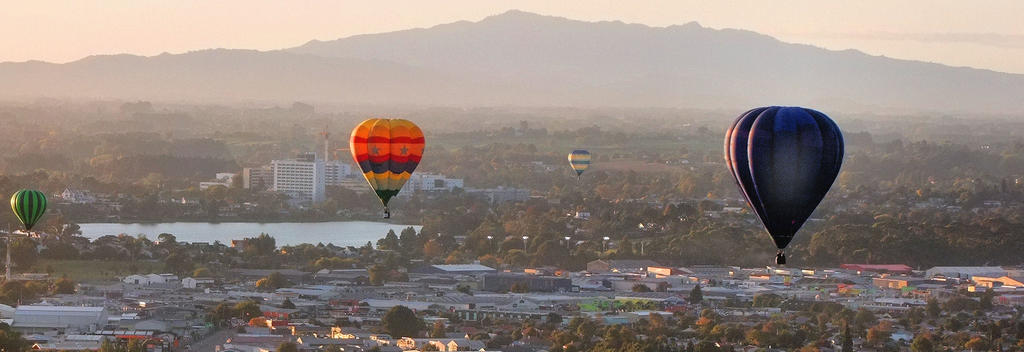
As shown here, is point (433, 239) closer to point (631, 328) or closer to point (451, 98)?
→ point (631, 328)

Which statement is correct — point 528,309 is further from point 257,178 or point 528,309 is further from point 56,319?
point 257,178

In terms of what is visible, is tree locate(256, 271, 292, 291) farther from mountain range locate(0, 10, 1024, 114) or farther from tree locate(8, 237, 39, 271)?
mountain range locate(0, 10, 1024, 114)

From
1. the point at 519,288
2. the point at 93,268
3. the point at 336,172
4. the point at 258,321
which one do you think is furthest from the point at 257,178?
the point at 258,321

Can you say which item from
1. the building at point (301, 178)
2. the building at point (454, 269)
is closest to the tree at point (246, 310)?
the building at point (454, 269)

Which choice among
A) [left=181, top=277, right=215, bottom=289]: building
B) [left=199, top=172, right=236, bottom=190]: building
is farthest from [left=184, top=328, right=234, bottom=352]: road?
[left=199, top=172, right=236, bottom=190]: building

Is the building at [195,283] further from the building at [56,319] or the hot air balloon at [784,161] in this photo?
the hot air balloon at [784,161]
